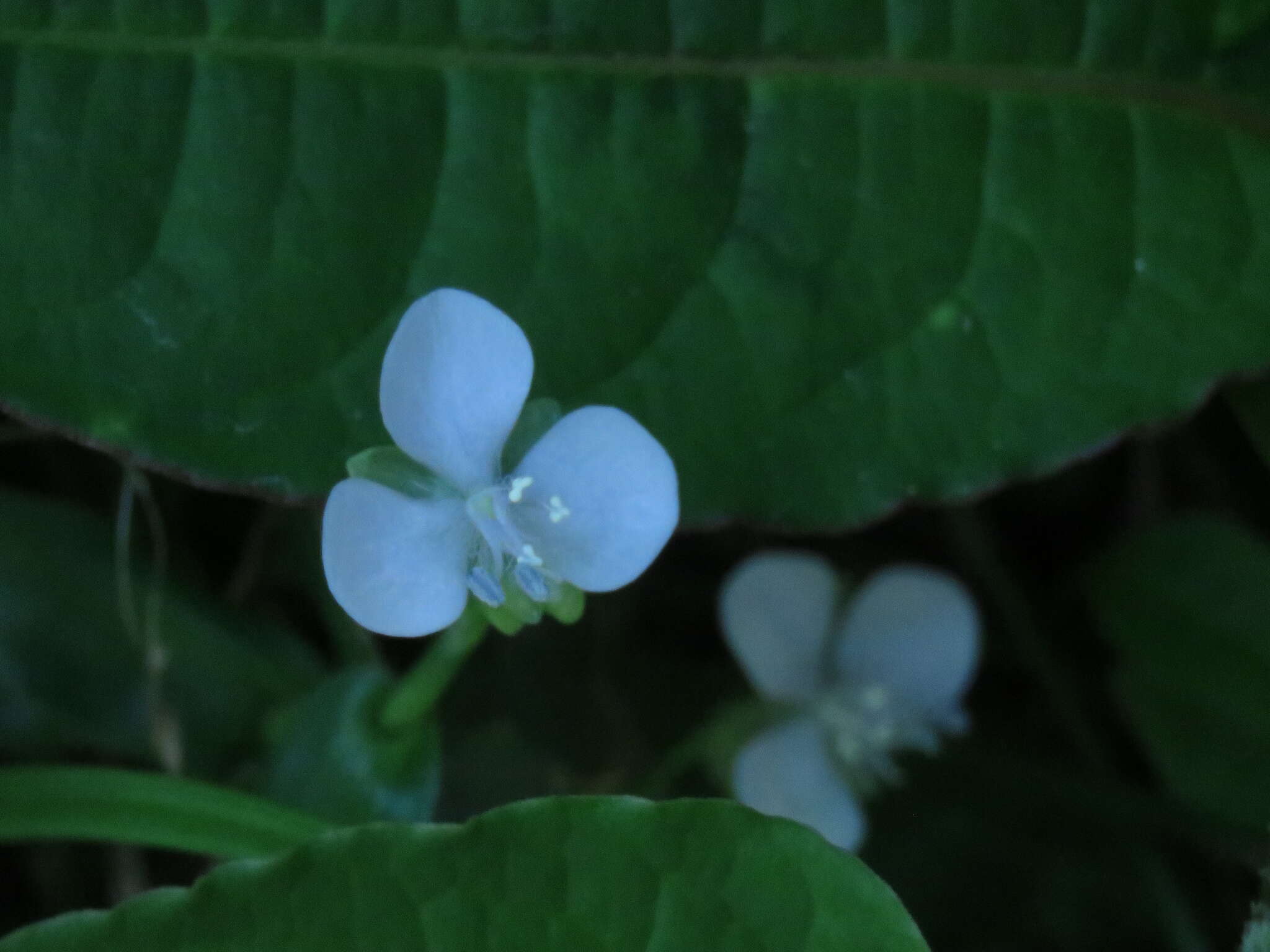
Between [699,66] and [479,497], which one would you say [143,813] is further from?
[699,66]

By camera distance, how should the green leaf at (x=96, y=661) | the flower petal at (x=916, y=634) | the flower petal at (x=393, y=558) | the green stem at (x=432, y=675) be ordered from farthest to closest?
the flower petal at (x=916, y=634)
the green leaf at (x=96, y=661)
the green stem at (x=432, y=675)
the flower petal at (x=393, y=558)

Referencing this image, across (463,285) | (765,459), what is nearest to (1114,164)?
(765,459)

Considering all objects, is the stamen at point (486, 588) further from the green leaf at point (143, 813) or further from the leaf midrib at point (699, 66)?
the leaf midrib at point (699, 66)

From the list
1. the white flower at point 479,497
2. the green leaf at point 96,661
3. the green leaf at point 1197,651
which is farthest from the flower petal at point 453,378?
the green leaf at point 1197,651

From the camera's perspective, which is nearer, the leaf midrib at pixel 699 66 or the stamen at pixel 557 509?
the stamen at pixel 557 509

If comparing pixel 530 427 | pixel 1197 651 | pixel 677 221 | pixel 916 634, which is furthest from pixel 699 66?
pixel 1197 651

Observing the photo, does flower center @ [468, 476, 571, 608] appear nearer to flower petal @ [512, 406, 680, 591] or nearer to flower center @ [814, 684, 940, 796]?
flower petal @ [512, 406, 680, 591]
